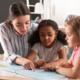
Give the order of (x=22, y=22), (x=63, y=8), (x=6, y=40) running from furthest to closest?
(x=63, y=8), (x=6, y=40), (x=22, y=22)

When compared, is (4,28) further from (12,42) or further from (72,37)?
(72,37)

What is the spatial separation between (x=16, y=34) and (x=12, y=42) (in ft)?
0.24

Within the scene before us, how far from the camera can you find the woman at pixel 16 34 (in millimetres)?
1267

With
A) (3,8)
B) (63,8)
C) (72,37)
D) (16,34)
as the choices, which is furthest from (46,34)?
(3,8)

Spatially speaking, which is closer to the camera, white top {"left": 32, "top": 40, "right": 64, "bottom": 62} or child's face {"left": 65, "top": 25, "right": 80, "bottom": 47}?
child's face {"left": 65, "top": 25, "right": 80, "bottom": 47}

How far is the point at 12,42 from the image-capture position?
1446 millimetres

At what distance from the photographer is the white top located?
145 cm

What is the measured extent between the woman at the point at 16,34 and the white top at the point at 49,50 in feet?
0.33

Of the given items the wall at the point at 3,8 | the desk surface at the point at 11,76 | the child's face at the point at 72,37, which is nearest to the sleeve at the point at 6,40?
the desk surface at the point at 11,76

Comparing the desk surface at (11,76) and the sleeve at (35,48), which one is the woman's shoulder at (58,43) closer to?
the sleeve at (35,48)

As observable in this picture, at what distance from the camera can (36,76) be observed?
0.92 metres

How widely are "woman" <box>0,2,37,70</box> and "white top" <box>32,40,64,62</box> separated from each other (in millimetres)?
100

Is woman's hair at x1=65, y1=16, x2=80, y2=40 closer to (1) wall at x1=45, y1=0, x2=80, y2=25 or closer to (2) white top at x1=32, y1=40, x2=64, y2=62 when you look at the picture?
(2) white top at x1=32, y1=40, x2=64, y2=62

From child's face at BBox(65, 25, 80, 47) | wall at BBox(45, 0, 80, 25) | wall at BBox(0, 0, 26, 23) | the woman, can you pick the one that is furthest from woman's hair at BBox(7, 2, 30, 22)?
wall at BBox(0, 0, 26, 23)
